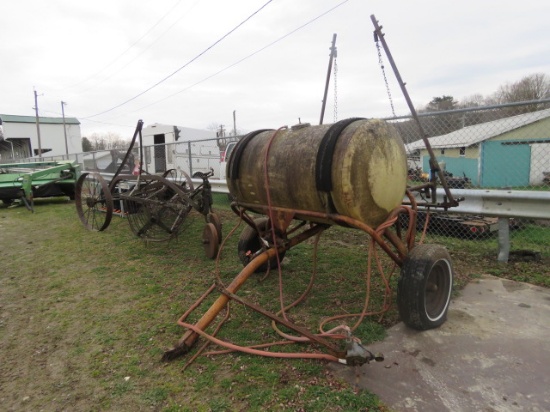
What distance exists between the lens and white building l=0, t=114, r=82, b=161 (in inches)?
1714

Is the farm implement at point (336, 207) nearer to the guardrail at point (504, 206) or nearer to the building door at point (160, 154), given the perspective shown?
the guardrail at point (504, 206)

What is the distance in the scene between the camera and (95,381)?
2.34 metres

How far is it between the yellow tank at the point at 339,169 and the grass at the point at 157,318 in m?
1.00

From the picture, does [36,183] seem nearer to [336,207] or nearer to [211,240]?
[211,240]

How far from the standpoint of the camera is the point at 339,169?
2486mm

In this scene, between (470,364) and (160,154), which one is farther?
(160,154)

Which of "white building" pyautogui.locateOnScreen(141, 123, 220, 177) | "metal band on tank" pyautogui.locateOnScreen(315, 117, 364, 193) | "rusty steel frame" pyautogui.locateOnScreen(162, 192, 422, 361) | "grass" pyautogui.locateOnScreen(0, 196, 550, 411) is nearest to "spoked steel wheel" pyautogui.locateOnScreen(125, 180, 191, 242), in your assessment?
"grass" pyautogui.locateOnScreen(0, 196, 550, 411)

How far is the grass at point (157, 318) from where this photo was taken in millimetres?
2160

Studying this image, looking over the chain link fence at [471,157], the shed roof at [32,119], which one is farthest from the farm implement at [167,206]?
the shed roof at [32,119]

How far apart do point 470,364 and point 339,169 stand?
1.53 m

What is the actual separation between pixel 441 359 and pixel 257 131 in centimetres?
239

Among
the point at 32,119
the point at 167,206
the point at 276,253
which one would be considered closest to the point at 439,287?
the point at 276,253

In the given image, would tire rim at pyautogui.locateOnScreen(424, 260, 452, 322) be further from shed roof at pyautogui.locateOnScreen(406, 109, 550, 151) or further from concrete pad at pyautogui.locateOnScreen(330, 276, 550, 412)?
shed roof at pyautogui.locateOnScreen(406, 109, 550, 151)

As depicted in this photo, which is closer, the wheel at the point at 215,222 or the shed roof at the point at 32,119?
the wheel at the point at 215,222
